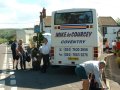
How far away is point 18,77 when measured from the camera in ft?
59.1

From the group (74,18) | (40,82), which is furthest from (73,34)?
(40,82)

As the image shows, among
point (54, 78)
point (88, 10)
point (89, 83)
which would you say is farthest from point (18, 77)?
point (89, 83)

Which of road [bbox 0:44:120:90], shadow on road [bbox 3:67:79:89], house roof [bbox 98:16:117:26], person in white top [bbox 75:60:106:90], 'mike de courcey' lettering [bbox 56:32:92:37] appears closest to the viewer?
person in white top [bbox 75:60:106:90]

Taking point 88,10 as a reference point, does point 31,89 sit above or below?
below

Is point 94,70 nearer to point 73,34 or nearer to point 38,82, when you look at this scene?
point 38,82

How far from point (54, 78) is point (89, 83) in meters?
6.93

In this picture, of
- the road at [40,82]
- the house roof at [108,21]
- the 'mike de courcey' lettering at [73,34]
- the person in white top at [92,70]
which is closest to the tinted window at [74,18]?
the 'mike de courcey' lettering at [73,34]

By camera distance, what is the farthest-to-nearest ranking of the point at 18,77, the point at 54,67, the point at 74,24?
the point at 54,67 → the point at 74,24 → the point at 18,77

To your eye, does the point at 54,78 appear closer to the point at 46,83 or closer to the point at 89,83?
the point at 46,83

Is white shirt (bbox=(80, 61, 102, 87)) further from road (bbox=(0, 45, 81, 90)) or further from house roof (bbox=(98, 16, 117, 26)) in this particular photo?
house roof (bbox=(98, 16, 117, 26))

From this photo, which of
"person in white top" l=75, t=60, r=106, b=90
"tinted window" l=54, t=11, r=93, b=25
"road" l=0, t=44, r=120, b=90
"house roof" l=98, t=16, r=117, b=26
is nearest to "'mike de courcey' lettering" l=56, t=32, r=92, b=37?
"tinted window" l=54, t=11, r=93, b=25

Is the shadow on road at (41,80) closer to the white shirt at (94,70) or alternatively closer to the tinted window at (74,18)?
the tinted window at (74,18)

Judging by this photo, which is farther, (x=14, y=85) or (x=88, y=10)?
(x=88, y=10)

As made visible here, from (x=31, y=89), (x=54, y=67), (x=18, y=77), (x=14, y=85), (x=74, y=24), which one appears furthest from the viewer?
(x=54, y=67)
